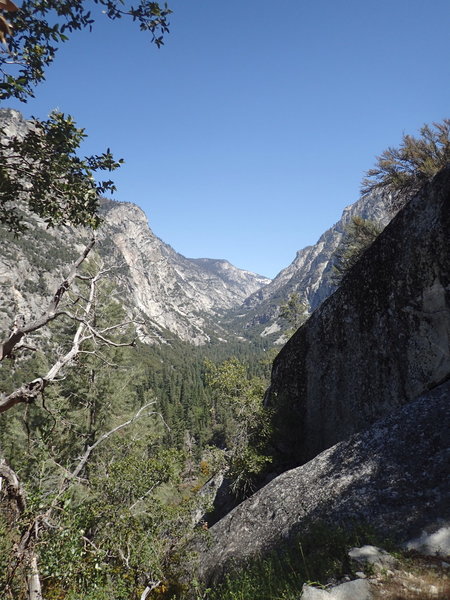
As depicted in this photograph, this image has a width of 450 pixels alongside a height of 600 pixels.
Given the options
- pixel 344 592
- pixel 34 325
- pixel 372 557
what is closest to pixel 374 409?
pixel 372 557

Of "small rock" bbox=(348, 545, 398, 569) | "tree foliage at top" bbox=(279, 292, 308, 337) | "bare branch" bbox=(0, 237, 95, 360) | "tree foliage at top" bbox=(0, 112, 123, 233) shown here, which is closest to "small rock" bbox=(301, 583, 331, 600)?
"small rock" bbox=(348, 545, 398, 569)

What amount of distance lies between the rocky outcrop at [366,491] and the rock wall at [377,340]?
6.43ft

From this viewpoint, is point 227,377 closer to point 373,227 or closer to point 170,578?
point 170,578

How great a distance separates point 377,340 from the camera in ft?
45.9

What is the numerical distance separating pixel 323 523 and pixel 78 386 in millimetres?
18763

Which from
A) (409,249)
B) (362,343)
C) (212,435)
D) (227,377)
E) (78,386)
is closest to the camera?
(409,249)

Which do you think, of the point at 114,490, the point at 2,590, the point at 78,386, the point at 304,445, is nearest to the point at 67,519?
A: the point at 2,590

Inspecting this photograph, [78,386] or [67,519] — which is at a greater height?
[78,386]

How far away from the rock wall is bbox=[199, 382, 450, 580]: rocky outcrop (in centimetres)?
196

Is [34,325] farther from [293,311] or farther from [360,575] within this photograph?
[293,311]

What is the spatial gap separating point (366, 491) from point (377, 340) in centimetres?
703

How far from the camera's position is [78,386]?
876 inches

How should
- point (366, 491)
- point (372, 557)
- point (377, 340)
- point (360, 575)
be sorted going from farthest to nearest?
point (377, 340) → point (366, 491) → point (372, 557) → point (360, 575)

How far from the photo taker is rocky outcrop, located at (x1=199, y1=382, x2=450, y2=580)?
7.12m
